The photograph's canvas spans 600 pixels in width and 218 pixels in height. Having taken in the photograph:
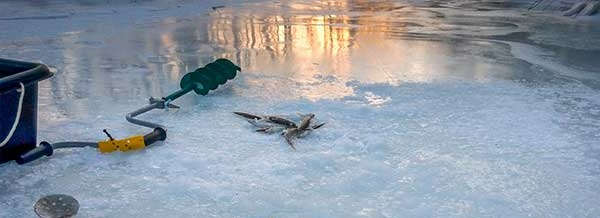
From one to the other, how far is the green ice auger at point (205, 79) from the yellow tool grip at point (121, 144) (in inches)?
28.4

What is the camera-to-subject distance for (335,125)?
2996 mm

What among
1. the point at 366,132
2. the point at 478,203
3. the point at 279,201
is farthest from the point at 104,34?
the point at 478,203

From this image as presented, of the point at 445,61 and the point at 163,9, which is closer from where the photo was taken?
the point at 445,61

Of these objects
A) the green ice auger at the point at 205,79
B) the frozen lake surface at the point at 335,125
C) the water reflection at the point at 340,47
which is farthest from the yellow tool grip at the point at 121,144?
A: the water reflection at the point at 340,47

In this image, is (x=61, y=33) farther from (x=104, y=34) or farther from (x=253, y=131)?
(x=253, y=131)

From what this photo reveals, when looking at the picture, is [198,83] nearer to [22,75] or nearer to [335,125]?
[335,125]

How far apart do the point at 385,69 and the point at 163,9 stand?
19.9ft

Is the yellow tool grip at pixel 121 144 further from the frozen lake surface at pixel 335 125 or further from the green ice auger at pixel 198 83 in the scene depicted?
the green ice auger at pixel 198 83

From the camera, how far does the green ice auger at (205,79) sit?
3449 millimetres

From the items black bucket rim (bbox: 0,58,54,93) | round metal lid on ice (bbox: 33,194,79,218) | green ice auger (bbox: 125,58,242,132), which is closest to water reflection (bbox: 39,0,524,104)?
green ice auger (bbox: 125,58,242,132)

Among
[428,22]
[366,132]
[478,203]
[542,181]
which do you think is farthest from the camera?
[428,22]

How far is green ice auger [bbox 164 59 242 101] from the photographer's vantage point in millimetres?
3449

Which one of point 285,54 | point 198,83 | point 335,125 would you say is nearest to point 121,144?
point 198,83

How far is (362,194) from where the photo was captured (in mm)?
2141
